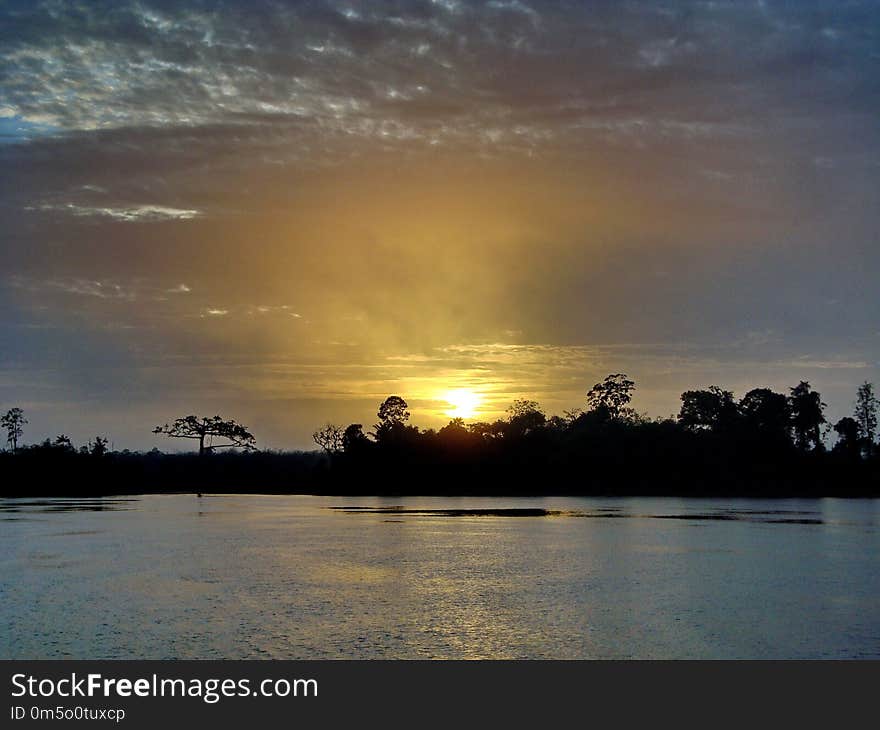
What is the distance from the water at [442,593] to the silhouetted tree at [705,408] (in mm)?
59708

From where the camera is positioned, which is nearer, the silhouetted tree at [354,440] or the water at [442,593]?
the water at [442,593]

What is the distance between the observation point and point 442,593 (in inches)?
841

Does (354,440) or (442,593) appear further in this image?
(354,440)

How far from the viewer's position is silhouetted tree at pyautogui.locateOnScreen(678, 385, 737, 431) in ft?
325

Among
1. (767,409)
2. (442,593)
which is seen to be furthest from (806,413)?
(442,593)

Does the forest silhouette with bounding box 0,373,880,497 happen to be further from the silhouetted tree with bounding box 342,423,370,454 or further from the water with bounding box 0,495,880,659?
the water with bounding box 0,495,880,659

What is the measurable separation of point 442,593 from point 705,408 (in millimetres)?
83787

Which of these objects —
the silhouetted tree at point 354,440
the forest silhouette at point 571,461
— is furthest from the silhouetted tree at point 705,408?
the silhouetted tree at point 354,440

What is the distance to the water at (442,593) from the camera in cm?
1589

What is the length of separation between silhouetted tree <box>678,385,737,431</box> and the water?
2351 inches

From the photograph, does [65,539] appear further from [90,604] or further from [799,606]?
[799,606]

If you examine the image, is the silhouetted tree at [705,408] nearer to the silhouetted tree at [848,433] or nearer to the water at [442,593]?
the silhouetted tree at [848,433]

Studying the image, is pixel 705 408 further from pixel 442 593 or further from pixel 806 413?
pixel 442 593
